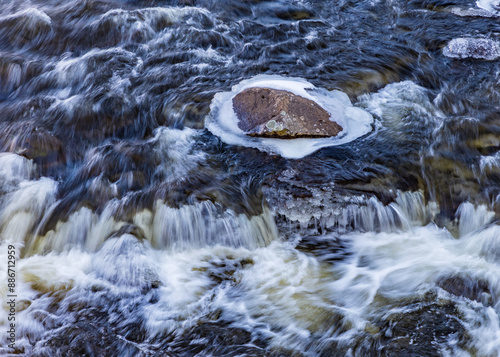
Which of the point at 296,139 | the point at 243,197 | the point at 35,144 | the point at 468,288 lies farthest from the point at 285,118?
the point at 35,144

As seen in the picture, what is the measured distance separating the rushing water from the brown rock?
0.17 metres

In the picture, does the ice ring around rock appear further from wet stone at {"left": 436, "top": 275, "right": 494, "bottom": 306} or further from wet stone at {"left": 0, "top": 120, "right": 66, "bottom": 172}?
wet stone at {"left": 436, "top": 275, "right": 494, "bottom": 306}

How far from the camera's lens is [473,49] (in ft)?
23.5

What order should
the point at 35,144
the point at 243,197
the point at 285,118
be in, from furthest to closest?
the point at 35,144 < the point at 285,118 < the point at 243,197

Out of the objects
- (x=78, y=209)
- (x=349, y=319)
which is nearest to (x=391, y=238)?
(x=349, y=319)

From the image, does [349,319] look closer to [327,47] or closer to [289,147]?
[289,147]

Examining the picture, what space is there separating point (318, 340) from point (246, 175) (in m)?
1.94

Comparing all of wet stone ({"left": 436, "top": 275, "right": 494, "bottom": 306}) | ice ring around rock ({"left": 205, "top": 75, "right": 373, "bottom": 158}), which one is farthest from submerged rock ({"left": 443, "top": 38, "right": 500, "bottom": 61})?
wet stone ({"left": 436, "top": 275, "right": 494, "bottom": 306})

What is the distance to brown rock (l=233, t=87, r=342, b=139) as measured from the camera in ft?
18.2

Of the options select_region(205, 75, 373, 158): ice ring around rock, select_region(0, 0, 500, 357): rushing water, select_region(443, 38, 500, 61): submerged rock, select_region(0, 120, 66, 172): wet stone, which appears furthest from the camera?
select_region(443, 38, 500, 61): submerged rock

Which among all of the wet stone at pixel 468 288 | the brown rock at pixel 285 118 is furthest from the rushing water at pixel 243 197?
Answer: the brown rock at pixel 285 118

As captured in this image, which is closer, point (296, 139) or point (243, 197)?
point (243, 197)

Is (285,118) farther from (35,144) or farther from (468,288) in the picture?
(35,144)

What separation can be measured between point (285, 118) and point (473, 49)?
3.48 metres
